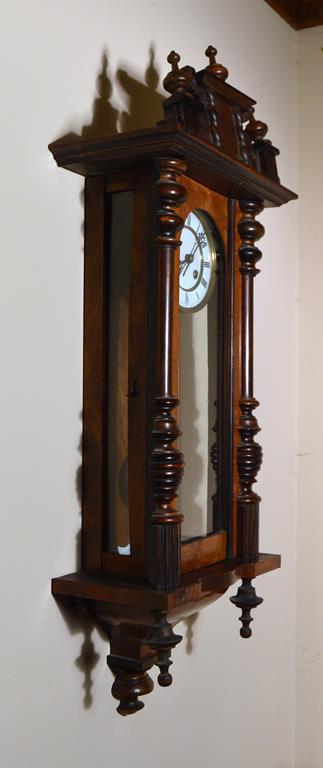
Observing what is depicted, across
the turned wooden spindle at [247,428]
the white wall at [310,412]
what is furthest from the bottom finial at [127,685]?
the white wall at [310,412]

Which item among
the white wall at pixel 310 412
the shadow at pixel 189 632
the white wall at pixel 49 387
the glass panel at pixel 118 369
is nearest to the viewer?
the white wall at pixel 49 387

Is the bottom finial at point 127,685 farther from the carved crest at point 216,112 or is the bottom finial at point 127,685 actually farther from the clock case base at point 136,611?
the carved crest at point 216,112

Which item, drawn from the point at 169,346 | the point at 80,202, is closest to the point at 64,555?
the point at 169,346

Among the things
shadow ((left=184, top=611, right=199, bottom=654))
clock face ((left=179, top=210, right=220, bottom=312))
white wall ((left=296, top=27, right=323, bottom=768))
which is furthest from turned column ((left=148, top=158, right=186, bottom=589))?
white wall ((left=296, top=27, right=323, bottom=768))

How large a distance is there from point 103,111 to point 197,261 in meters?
0.30

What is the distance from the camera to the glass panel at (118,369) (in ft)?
4.79

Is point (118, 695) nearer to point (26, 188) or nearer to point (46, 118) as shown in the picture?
point (26, 188)

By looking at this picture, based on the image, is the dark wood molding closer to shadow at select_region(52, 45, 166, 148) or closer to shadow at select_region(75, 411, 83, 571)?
shadow at select_region(52, 45, 166, 148)

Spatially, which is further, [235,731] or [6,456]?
[235,731]

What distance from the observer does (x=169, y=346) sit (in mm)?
1407

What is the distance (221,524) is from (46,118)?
737 millimetres

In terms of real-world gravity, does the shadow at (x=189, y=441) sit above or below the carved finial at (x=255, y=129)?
below

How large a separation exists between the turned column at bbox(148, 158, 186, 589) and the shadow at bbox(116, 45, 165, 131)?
32cm

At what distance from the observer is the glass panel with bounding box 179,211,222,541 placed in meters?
1.51
